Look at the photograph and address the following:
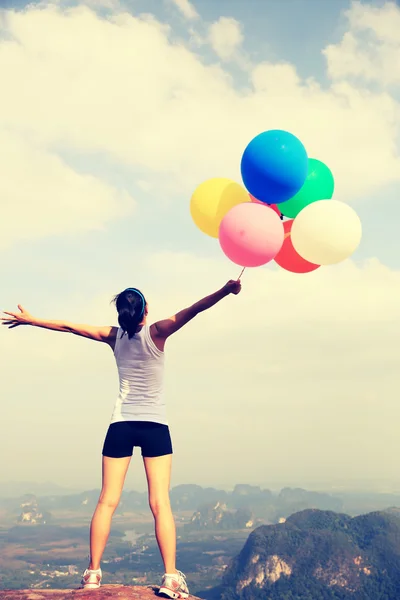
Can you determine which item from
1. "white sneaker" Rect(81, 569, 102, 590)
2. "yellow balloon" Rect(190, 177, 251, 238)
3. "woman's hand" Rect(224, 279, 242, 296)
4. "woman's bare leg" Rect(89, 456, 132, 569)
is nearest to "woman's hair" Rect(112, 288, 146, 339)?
"woman's hand" Rect(224, 279, 242, 296)

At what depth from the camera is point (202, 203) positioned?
9.70m

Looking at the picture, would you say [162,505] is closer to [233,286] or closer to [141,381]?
[141,381]

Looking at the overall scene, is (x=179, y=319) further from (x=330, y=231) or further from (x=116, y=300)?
(x=330, y=231)

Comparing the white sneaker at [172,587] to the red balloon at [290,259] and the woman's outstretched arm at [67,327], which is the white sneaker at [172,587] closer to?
the woman's outstretched arm at [67,327]

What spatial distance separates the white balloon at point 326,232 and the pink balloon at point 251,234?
1.69ft

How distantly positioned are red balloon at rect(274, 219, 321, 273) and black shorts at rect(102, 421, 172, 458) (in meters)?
3.71

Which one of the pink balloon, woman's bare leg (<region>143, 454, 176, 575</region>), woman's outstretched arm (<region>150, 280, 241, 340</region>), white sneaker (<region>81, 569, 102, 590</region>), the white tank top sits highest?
the pink balloon

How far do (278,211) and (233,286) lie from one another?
251 centimetres

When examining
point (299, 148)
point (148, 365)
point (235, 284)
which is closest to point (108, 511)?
point (148, 365)

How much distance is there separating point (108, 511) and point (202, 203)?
16.6 feet

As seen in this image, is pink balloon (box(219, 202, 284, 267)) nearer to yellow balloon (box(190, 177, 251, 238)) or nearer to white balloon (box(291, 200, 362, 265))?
white balloon (box(291, 200, 362, 265))

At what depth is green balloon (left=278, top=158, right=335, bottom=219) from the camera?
377 inches

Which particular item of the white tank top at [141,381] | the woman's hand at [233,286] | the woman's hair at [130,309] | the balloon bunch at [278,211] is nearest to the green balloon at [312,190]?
the balloon bunch at [278,211]

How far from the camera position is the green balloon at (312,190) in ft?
31.4
